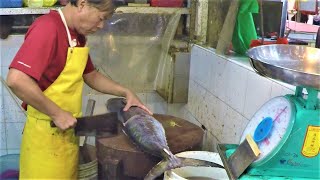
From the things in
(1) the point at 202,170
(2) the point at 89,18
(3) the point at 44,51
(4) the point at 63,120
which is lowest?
(1) the point at 202,170

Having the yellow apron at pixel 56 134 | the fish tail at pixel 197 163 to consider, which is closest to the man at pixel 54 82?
the yellow apron at pixel 56 134

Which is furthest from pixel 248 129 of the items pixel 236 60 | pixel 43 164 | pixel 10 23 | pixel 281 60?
pixel 10 23

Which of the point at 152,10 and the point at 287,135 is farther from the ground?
the point at 152,10

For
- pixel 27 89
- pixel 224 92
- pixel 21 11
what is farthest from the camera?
pixel 21 11

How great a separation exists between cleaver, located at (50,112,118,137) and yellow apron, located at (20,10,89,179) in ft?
0.20

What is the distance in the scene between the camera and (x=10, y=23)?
3.04 m

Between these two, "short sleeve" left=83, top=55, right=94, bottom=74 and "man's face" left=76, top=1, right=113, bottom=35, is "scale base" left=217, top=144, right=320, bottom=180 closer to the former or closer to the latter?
"man's face" left=76, top=1, right=113, bottom=35

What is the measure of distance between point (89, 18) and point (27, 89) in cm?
46

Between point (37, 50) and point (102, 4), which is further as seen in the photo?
point (102, 4)

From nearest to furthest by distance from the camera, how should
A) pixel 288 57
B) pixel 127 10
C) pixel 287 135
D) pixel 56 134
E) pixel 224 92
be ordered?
pixel 287 135 → pixel 288 57 → pixel 56 134 → pixel 224 92 → pixel 127 10

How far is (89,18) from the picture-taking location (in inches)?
72.5

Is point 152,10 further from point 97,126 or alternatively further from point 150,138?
point 150,138

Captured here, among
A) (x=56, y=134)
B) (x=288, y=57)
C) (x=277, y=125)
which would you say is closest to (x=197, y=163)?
(x=277, y=125)

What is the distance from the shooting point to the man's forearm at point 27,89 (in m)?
1.65
